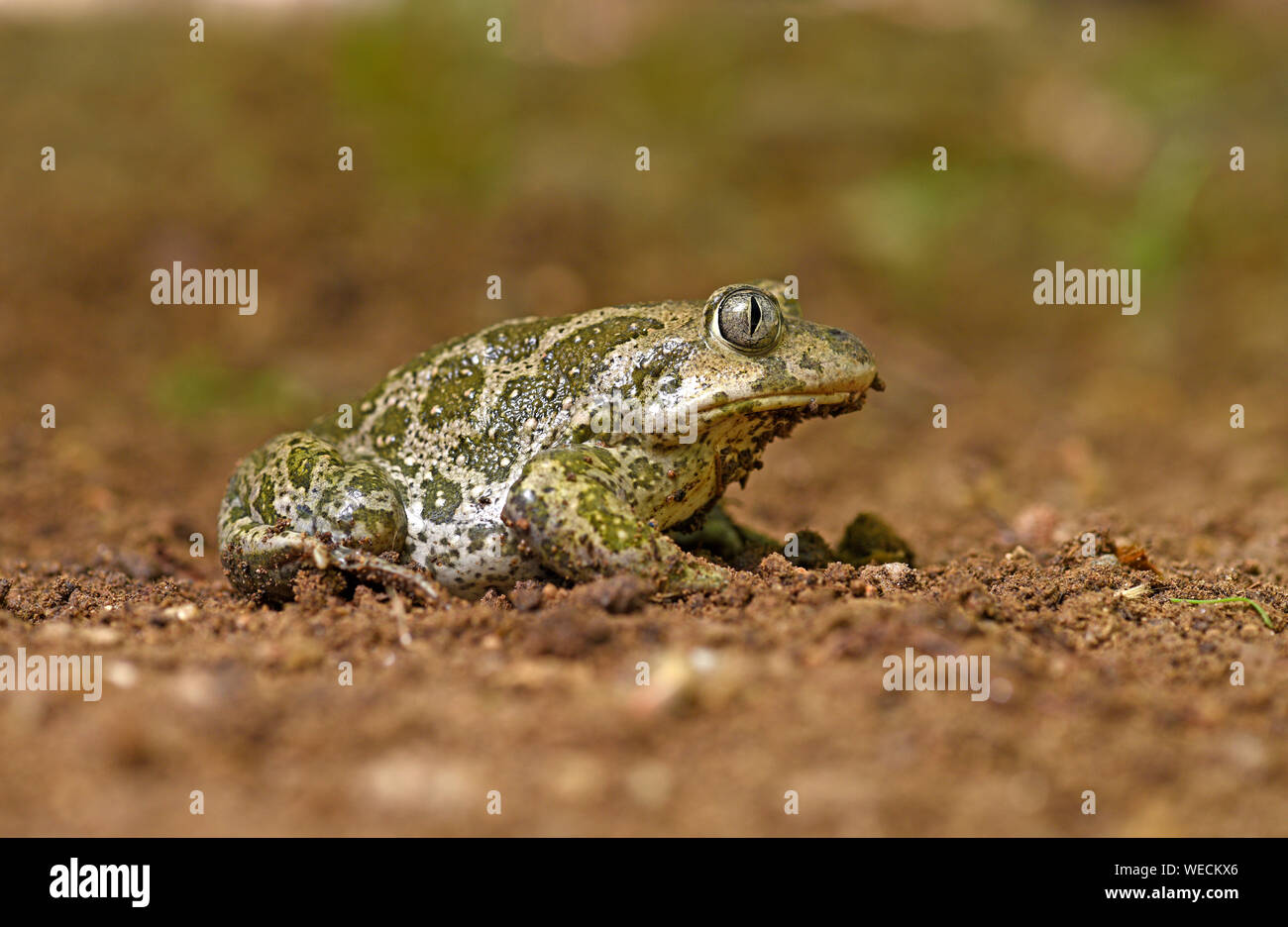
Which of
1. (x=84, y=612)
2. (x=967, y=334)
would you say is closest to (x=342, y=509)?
(x=84, y=612)

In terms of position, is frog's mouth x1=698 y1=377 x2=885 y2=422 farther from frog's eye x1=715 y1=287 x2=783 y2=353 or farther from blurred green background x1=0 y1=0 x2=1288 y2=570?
blurred green background x1=0 y1=0 x2=1288 y2=570

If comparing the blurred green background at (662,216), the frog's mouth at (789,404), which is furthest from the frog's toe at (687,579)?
the blurred green background at (662,216)

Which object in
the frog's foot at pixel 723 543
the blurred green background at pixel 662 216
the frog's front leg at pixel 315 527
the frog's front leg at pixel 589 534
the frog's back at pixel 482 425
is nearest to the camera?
the frog's front leg at pixel 589 534

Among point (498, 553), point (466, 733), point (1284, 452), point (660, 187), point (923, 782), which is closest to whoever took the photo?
point (923, 782)

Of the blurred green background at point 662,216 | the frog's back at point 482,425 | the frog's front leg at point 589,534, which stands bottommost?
the frog's front leg at point 589,534

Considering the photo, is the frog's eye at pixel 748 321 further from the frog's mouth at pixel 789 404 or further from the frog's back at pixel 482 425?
the frog's back at pixel 482 425

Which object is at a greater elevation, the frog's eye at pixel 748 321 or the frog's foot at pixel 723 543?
the frog's eye at pixel 748 321

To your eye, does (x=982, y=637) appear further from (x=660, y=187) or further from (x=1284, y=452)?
(x=660, y=187)
